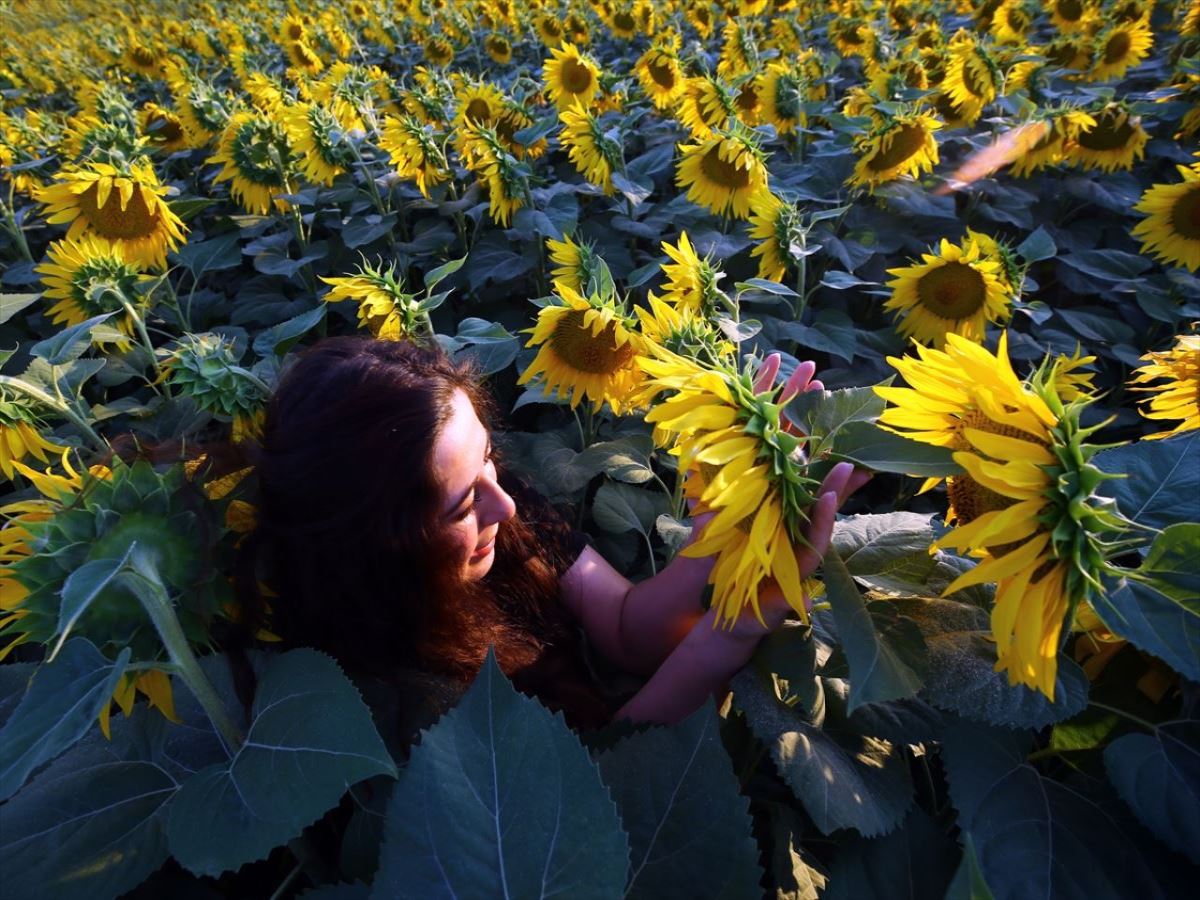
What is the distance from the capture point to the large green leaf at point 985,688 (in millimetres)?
825

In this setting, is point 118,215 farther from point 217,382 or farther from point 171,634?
point 171,634

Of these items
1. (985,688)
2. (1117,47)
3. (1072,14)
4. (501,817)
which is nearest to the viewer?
(501,817)

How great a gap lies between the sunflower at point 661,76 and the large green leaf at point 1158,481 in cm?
291

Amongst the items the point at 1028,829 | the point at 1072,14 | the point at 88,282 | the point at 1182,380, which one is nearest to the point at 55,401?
the point at 88,282

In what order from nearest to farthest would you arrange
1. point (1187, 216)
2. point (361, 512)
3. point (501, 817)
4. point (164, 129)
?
1. point (501, 817)
2. point (361, 512)
3. point (1187, 216)
4. point (164, 129)

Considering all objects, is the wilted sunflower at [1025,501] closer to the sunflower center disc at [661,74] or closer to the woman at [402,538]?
the woman at [402,538]

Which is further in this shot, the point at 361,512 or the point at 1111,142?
the point at 1111,142

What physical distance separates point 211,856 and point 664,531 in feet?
3.07

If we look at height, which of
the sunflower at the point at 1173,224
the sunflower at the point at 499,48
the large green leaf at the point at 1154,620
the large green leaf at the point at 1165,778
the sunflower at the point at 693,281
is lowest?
the sunflower at the point at 1173,224

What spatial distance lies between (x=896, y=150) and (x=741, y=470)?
2.15m

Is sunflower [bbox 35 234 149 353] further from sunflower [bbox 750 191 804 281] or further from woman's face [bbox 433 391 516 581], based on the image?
sunflower [bbox 750 191 804 281]

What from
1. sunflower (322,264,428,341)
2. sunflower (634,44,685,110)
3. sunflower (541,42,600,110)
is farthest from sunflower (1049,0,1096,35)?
sunflower (322,264,428,341)

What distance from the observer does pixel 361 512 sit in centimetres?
116

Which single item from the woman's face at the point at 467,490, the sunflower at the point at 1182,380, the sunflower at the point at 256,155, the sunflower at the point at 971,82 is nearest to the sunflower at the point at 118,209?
the sunflower at the point at 256,155
